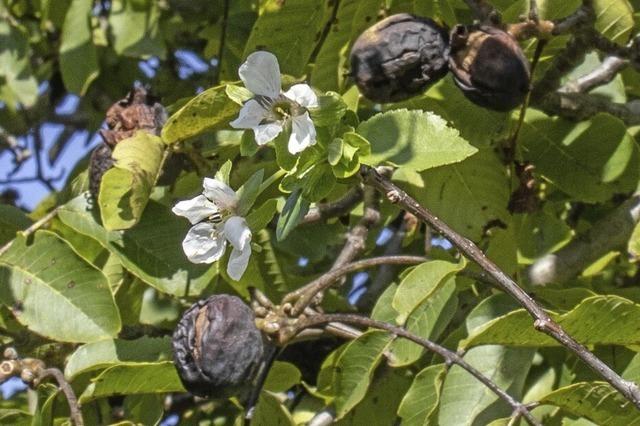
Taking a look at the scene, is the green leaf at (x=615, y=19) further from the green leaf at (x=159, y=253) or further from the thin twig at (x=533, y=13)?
the green leaf at (x=159, y=253)

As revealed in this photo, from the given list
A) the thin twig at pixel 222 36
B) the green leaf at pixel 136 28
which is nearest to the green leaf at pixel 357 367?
the thin twig at pixel 222 36

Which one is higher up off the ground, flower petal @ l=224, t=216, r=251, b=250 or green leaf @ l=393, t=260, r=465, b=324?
flower petal @ l=224, t=216, r=251, b=250

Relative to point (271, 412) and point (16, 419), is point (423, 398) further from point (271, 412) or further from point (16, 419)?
point (16, 419)

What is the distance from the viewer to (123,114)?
209 cm

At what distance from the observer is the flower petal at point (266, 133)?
1459 millimetres

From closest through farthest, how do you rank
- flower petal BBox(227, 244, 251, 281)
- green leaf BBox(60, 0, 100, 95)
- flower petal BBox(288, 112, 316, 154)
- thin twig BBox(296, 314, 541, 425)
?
flower petal BBox(288, 112, 316, 154) → flower petal BBox(227, 244, 251, 281) → thin twig BBox(296, 314, 541, 425) → green leaf BBox(60, 0, 100, 95)

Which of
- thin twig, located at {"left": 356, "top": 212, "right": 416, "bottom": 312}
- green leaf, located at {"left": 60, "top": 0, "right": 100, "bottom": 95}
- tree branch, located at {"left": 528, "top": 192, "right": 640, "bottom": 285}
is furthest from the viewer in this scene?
green leaf, located at {"left": 60, "top": 0, "right": 100, "bottom": 95}

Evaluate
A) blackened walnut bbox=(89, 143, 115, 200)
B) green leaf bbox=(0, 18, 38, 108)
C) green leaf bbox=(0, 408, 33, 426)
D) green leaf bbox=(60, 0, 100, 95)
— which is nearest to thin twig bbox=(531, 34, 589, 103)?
blackened walnut bbox=(89, 143, 115, 200)

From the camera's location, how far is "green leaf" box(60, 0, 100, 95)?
8.97 feet

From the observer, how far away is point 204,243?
1.61m

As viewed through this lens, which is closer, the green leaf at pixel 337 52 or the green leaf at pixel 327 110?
the green leaf at pixel 327 110

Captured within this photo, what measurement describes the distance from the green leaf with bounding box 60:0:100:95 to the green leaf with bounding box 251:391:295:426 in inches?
42.8

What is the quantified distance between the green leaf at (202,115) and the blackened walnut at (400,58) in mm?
202

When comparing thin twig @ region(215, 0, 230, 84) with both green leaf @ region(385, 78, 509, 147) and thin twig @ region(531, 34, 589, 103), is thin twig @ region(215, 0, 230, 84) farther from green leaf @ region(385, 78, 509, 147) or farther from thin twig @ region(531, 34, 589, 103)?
thin twig @ region(531, 34, 589, 103)
